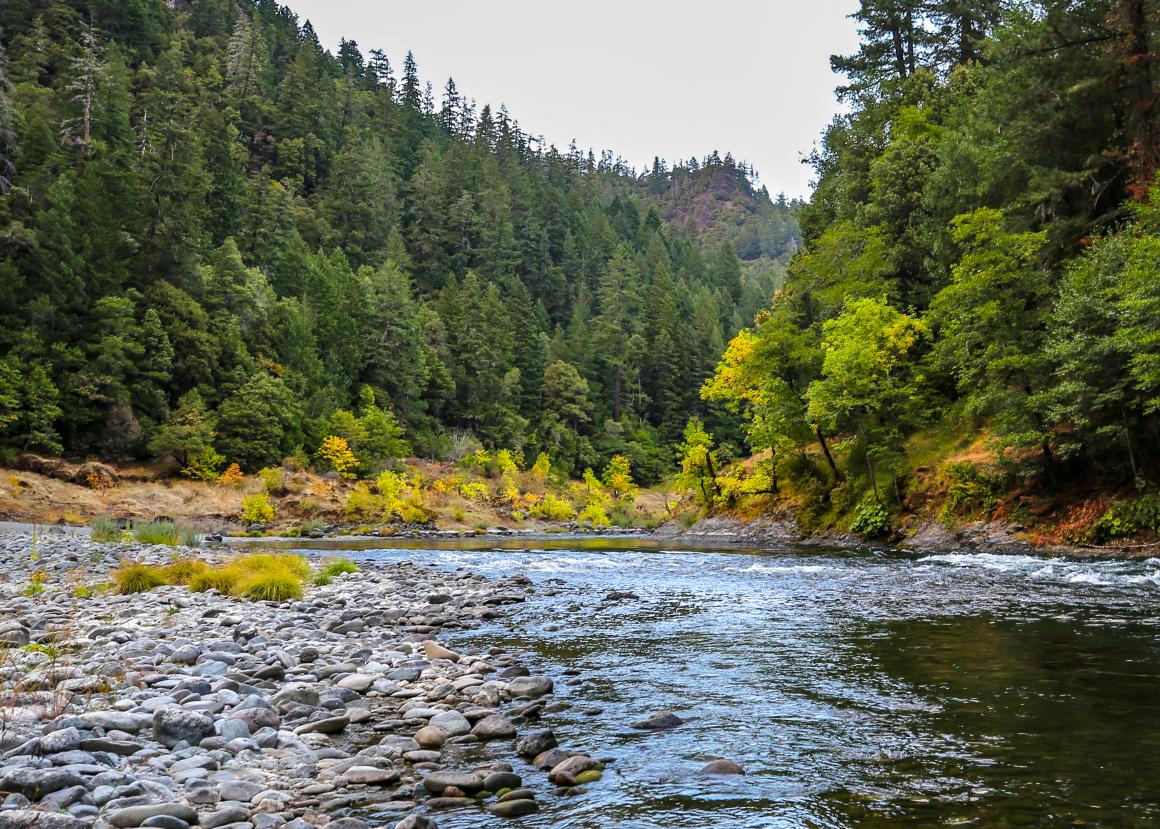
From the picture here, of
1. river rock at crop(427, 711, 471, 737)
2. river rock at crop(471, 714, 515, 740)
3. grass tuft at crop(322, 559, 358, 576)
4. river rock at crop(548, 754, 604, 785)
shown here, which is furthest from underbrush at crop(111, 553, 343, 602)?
river rock at crop(548, 754, 604, 785)

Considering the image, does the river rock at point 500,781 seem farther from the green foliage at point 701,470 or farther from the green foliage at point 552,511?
the green foliage at point 552,511

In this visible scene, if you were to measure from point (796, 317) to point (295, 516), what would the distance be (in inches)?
1454

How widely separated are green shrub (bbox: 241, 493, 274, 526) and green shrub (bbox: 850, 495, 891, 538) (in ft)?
123

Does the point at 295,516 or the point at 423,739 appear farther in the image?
the point at 295,516

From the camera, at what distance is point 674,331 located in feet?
318

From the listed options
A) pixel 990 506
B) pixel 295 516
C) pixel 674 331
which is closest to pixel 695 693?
pixel 990 506

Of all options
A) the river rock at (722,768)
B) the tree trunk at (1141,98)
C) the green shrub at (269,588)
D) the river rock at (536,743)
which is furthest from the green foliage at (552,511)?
the river rock at (722,768)

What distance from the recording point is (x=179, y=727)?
234 inches

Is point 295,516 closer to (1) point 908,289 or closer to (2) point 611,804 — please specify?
(1) point 908,289

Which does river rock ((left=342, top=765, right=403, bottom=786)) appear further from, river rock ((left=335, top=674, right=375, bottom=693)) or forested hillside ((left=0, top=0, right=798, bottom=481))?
forested hillside ((left=0, top=0, right=798, bottom=481))

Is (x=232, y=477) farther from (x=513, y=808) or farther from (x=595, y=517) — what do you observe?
(x=513, y=808)

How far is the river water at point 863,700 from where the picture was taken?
486cm

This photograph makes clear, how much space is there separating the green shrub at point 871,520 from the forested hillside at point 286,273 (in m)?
43.7

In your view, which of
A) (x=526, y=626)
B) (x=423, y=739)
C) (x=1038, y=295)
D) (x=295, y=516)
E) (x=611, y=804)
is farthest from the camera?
(x=295, y=516)
